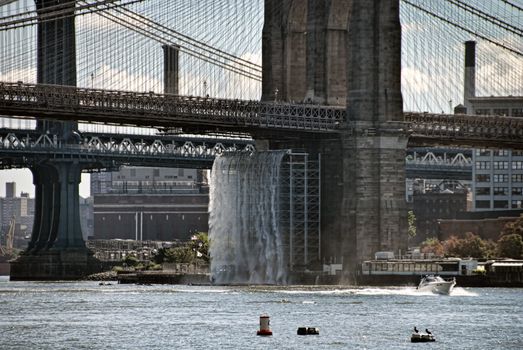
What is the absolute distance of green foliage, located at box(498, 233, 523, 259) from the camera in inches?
6388

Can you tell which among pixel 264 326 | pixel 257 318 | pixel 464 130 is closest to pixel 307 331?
pixel 264 326

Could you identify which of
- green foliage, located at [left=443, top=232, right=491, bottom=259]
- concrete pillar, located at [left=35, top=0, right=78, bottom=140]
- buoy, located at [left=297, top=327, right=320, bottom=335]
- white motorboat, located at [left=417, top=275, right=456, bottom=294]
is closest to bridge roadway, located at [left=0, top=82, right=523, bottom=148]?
green foliage, located at [left=443, top=232, right=491, bottom=259]

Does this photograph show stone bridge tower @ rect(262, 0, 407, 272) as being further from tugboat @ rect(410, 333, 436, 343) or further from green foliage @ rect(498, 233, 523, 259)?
tugboat @ rect(410, 333, 436, 343)

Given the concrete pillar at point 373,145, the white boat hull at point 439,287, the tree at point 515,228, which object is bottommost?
the white boat hull at point 439,287

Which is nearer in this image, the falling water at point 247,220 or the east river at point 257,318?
the east river at point 257,318

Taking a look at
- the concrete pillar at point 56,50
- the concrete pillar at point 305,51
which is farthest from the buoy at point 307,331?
the concrete pillar at point 56,50

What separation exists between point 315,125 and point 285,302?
103ft

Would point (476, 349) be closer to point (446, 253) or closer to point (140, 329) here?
point (140, 329)

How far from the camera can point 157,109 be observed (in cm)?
13975

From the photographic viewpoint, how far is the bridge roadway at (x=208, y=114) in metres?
136

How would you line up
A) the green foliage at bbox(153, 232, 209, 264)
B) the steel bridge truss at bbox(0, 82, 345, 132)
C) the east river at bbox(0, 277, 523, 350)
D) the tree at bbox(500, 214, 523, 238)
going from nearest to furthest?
the east river at bbox(0, 277, 523, 350), the steel bridge truss at bbox(0, 82, 345, 132), the tree at bbox(500, 214, 523, 238), the green foliage at bbox(153, 232, 209, 264)

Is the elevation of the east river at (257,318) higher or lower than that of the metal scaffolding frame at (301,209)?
lower

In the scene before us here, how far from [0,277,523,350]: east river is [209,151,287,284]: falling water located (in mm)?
7235

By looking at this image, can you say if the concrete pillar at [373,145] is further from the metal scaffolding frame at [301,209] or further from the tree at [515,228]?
the tree at [515,228]
